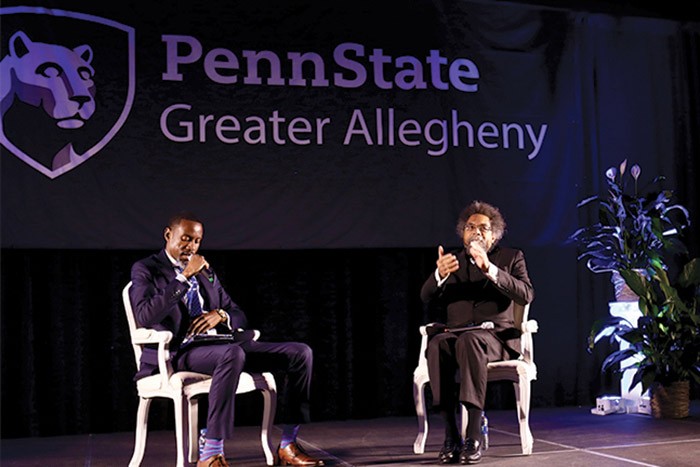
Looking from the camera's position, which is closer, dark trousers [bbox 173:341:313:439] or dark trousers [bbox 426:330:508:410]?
dark trousers [bbox 173:341:313:439]

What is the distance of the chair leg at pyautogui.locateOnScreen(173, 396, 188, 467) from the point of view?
3.80m

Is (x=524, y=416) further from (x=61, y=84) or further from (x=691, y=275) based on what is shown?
(x=61, y=84)

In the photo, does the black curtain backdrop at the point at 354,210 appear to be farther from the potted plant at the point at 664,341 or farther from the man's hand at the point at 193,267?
the man's hand at the point at 193,267

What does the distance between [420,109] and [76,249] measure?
91.5 inches

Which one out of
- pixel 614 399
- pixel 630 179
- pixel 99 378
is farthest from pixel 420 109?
pixel 99 378

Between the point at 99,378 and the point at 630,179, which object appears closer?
the point at 99,378

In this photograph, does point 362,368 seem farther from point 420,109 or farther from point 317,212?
point 420,109

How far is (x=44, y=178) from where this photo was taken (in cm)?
528

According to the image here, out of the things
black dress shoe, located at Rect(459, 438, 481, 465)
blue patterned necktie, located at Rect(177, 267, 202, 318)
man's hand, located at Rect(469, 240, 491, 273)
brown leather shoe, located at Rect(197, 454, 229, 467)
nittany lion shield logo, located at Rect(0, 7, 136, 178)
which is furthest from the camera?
nittany lion shield logo, located at Rect(0, 7, 136, 178)

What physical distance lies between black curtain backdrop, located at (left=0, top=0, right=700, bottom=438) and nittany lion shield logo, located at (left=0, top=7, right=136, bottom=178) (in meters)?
0.06

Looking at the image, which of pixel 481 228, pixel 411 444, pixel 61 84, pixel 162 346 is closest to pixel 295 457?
pixel 162 346

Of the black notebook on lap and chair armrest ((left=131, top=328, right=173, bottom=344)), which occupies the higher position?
chair armrest ((left=131, top=328, right=173, bottom=344))

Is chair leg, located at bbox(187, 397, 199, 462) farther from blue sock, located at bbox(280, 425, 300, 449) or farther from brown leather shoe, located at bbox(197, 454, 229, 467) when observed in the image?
blue sock, located at bbox(280, 425, 300, 449)

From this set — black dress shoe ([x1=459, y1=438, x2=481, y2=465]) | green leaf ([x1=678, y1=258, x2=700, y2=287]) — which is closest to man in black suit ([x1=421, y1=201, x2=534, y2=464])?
black dress shoe ([x1=459, y1=438, x2=481, y2=465])
